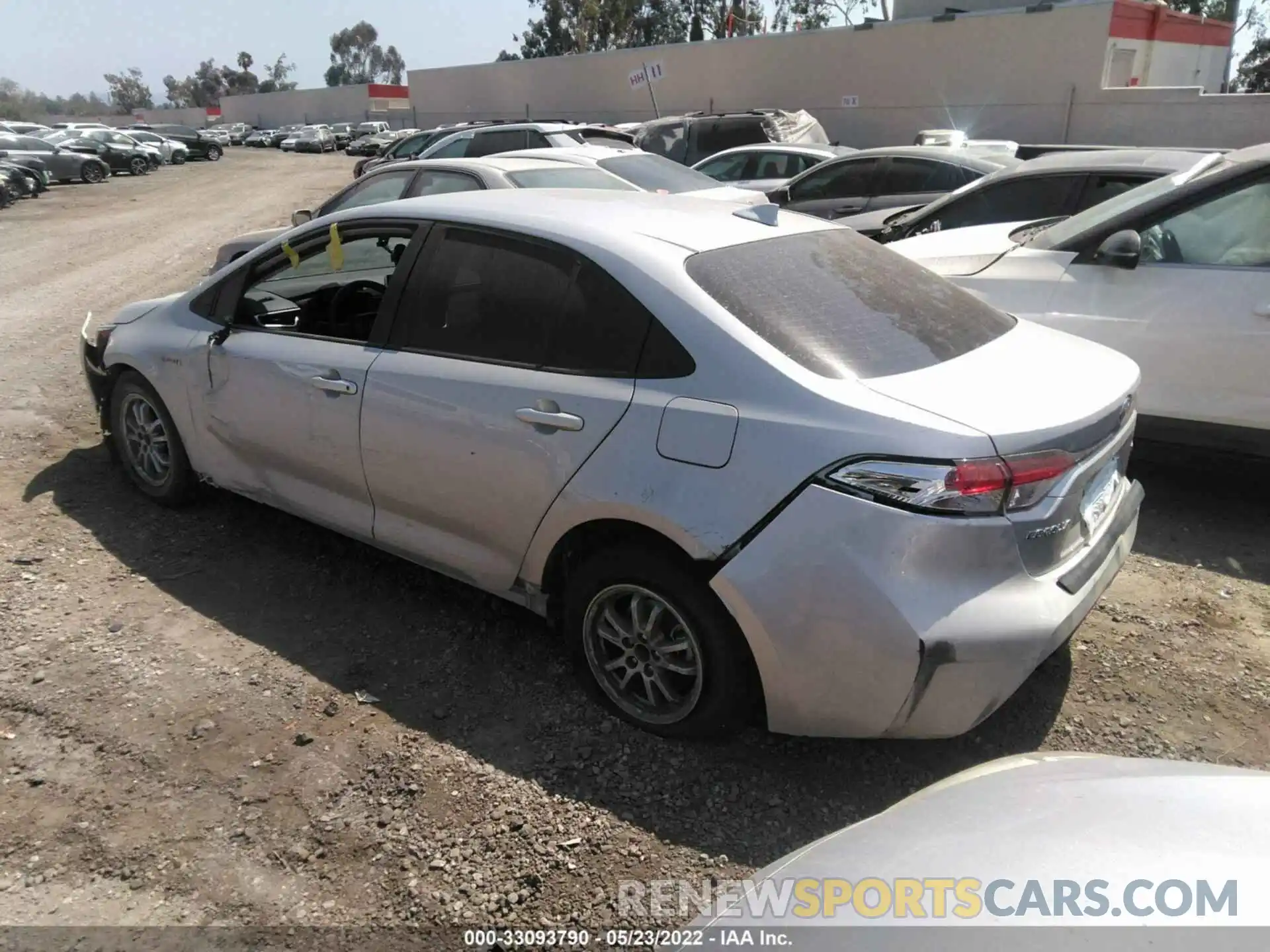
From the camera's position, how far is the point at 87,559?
435 centimetres

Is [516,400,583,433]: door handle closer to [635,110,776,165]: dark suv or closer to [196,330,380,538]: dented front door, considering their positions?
[196,330,380,538]: dented front door

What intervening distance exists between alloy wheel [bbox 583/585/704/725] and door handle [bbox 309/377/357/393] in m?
1.32

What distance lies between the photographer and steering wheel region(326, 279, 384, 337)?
4.07m

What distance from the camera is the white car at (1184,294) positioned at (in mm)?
4508

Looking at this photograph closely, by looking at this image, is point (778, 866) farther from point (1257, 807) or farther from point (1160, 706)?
point (1160, 706)

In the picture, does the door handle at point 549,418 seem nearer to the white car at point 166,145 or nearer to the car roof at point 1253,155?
the car roof at point 1253,155

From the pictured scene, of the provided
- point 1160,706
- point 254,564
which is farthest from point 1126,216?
point 254,564

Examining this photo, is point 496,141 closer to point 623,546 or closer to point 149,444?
point 149,444

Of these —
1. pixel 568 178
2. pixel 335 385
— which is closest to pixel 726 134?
pixel 568 178

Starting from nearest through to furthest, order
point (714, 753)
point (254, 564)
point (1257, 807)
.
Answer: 1. point (1257, 807)
2. point (714, 753)
3. point (254, 564)

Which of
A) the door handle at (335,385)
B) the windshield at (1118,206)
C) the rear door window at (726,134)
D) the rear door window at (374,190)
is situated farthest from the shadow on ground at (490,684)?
the rear door window at (726,134)

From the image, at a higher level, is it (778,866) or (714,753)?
(778,866)

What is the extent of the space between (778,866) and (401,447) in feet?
7.21

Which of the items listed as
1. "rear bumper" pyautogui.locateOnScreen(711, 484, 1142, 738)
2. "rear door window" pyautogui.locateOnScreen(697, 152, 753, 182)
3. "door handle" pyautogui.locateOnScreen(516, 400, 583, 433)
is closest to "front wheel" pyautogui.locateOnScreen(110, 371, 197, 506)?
"door handle" pyautogui.locateOnScreen(516, 400, 583, 433)
